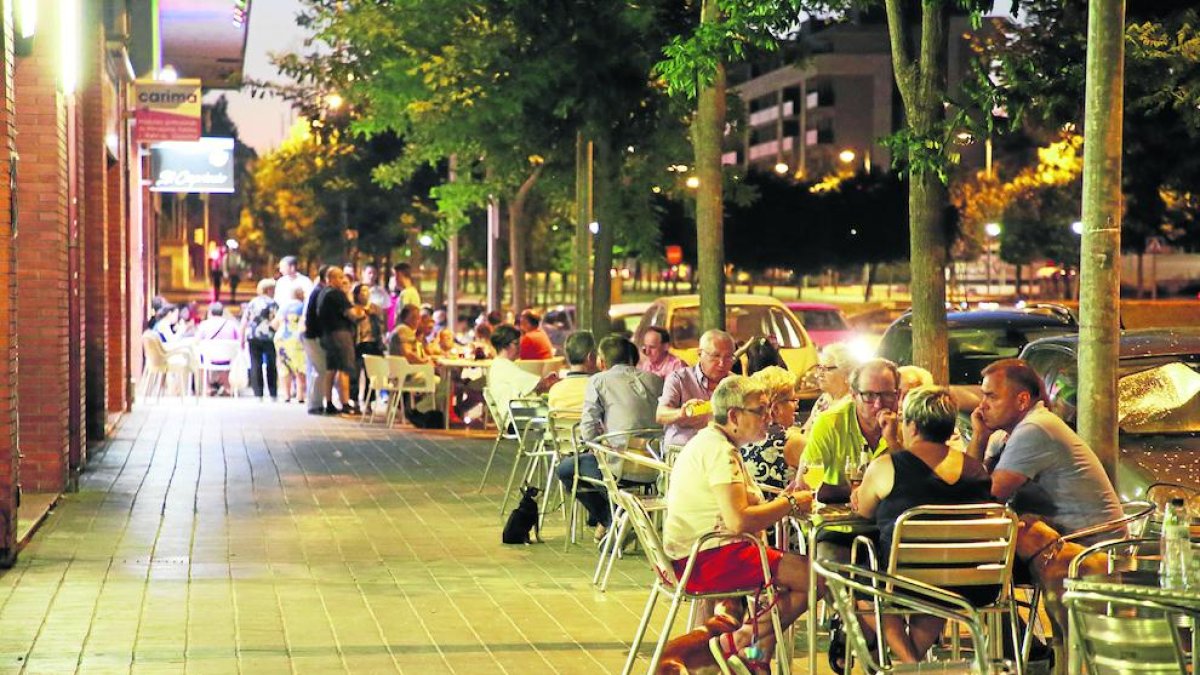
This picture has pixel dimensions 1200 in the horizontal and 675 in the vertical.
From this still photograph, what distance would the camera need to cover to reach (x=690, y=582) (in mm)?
7660

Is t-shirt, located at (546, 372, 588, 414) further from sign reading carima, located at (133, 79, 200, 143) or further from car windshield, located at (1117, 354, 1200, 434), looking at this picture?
sign reading carima, located at (133, 79, 200, 143)

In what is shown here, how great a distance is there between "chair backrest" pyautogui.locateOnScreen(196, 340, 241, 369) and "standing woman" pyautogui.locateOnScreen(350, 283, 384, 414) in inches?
114

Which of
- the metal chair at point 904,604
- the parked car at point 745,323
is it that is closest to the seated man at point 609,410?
the metal chair at point 904,604

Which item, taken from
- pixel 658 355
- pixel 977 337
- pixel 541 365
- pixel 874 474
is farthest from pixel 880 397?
pixel 541 365

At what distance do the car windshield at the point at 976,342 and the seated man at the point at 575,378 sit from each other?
3.63 m

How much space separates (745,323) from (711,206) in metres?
6.85

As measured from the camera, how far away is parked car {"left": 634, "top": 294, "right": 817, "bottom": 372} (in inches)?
901

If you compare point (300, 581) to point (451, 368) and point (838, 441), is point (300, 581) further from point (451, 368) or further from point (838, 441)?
point (451, 368)

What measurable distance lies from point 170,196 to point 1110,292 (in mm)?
86836

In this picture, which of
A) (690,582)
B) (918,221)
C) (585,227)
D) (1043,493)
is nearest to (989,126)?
(918,221)

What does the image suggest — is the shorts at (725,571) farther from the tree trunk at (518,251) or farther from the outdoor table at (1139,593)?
the tree trunk at (518,251)

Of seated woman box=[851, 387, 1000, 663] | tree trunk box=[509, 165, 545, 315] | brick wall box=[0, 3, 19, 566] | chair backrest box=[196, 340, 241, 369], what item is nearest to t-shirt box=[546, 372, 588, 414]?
brick wall box=[0, 3, 19, 566]

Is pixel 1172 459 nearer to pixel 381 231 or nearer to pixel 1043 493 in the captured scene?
pixel 1043 493

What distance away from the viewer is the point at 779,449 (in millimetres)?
10172
